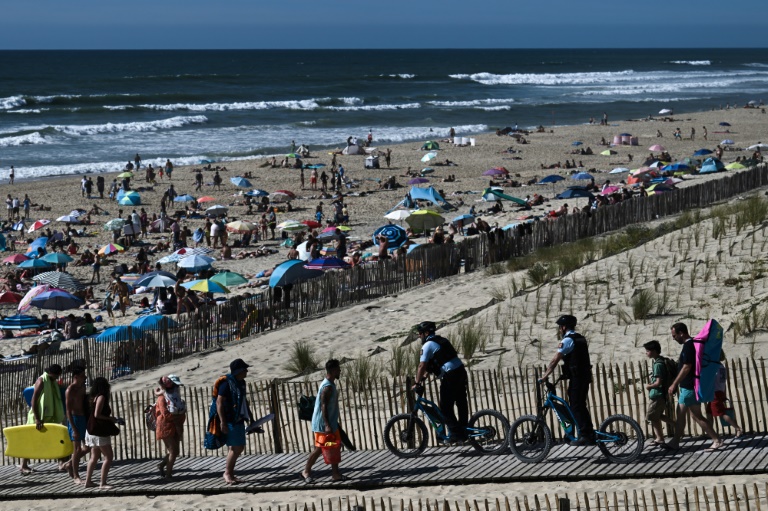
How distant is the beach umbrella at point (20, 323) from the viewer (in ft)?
61.3

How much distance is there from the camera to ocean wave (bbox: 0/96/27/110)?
7491 cm

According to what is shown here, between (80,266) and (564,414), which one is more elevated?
(564,414)

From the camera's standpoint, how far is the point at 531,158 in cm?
4403

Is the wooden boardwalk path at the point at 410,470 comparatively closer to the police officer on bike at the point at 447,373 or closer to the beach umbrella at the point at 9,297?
the police officer on bike at the point at 447,373

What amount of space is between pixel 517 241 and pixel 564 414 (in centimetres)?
1118

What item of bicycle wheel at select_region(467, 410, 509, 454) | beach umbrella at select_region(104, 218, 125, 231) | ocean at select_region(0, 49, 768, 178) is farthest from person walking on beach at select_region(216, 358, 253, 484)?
ocean at select_region(0, 49, 768, 178)

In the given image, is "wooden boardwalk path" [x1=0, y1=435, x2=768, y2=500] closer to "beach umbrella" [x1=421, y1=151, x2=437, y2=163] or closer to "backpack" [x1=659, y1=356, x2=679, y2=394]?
"backpack" [x1=659, y1=356, x2=679, y2=394]

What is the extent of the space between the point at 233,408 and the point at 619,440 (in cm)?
303

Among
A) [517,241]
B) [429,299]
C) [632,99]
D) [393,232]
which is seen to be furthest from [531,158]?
[632,99]

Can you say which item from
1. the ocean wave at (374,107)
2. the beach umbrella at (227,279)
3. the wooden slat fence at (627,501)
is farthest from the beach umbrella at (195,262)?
the ocean wave at (374,107)

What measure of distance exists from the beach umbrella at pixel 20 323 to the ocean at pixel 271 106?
2526 centimetres

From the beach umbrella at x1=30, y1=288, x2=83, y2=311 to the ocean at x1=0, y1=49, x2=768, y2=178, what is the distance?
85.2ft

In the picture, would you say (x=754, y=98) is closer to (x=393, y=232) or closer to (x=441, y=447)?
(x=393, y=232)

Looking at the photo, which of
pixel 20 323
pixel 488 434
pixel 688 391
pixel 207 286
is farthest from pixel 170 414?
pixel 20 323
